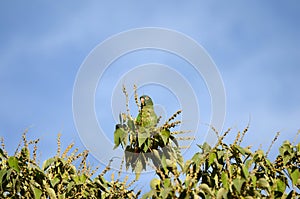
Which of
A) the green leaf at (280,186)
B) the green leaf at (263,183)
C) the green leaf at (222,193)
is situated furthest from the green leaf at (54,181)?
the green leaf at (280,186)

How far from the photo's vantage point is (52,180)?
443 centimetres

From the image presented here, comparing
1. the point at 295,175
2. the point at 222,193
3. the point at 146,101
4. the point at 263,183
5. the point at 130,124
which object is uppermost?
the point at 146,101

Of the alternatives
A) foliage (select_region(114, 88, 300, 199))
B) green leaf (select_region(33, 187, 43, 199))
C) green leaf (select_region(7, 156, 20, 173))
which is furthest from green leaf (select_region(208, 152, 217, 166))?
green leaf (select_region(7, 156, 20, 173))

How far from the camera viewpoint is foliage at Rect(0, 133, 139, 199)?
14.0 ft

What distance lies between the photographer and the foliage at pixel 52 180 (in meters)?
4.26

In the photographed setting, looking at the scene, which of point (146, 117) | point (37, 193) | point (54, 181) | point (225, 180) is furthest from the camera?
point (146, 117)

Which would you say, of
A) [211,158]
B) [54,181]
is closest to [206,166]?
[211,158]

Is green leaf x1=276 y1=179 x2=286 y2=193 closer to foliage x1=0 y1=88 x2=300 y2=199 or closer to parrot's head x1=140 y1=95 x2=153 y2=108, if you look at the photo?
foliage x1=0 y1=88 x2=300 y2=199

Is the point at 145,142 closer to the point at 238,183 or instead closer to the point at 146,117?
the point at 146,117

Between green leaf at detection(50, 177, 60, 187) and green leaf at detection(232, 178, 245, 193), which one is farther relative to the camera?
green leaf at detection(50, 177, 60, 187)

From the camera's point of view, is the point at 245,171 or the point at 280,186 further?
the point at 280,186

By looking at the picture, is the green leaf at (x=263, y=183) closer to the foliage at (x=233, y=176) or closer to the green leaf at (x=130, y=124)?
the foliage at (x=233, y=176)

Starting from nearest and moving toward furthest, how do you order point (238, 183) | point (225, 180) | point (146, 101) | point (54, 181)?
1. point (238, 183)
2. point (225, 180)
3. point (54, 181)
4. point (146, 101)

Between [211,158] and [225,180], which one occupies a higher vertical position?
[211,158]
